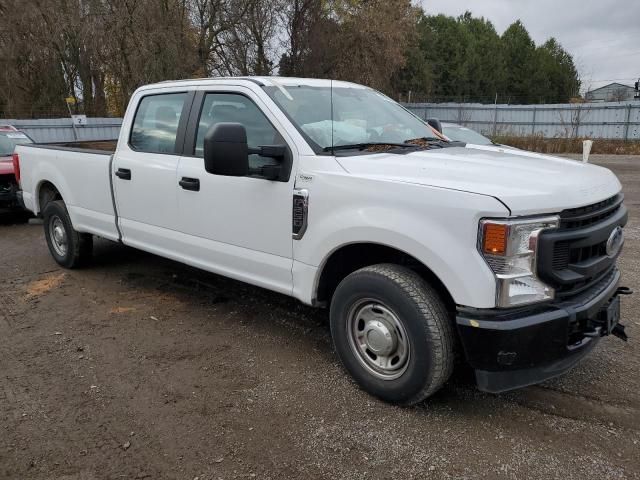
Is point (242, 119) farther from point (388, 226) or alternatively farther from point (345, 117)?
point (388, 226)

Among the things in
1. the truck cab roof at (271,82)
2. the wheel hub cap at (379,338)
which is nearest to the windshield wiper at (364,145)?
the truck cab roof at (271,82)

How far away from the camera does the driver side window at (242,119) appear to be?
12.6 ft

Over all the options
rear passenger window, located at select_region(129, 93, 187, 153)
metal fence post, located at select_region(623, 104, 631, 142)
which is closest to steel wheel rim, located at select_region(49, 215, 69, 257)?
rear passenger window, located at select_region(129, 93, 187, 153)

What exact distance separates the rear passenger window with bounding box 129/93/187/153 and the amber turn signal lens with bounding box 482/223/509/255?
109 inches

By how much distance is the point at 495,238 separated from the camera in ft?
8.93

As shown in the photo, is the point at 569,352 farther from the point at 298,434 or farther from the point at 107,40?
the point at 107,40

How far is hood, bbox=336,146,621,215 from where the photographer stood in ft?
9.16

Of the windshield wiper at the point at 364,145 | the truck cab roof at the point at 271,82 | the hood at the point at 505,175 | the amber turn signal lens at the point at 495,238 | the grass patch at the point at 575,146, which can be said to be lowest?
the grass patch at the point at 575,146

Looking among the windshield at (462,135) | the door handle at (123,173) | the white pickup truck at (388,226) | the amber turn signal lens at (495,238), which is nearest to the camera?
the amber turn signal lens at (495,238)

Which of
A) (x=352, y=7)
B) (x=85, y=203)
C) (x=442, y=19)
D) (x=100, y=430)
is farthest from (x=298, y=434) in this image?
(x=442, y=19)

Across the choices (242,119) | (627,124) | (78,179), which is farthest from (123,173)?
(627,124)

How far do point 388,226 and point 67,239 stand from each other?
4.40 meters

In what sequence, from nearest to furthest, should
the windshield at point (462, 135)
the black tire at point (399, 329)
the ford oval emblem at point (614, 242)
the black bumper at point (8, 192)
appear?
the black tire at point (399, 329) → the ford oval emblem at point (614, 242) → the black bumper at point (8, 192) → the windshield at point (462, 135)

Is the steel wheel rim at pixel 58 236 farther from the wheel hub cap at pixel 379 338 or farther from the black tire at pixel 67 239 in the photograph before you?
the wheel hub cap at pixel 379 338
